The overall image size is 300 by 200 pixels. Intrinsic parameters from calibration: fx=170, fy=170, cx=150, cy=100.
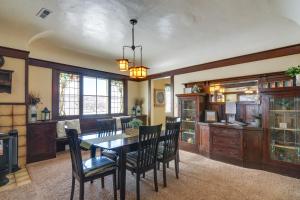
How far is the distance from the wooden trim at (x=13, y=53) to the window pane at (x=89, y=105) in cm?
203

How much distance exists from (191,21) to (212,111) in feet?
8.09

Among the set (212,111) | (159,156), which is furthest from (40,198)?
(212,111)

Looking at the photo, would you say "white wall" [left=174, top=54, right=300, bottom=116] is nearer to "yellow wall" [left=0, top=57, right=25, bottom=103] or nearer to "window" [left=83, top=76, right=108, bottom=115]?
"window" [left=83, top=76, right=108, bottom=115]

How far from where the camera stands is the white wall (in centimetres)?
356

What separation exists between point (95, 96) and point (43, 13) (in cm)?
314

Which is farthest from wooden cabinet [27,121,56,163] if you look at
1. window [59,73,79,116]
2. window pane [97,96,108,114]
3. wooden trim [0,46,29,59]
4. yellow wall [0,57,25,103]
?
window pane [97,96,108,114]

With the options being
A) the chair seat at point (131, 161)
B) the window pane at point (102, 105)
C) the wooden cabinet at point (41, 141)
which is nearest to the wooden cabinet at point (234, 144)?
the chair seat at point (131, 161)

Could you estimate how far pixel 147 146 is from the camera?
254 centimetres

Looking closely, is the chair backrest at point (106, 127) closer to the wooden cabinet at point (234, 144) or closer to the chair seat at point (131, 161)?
the chair seat at point (131, 161)

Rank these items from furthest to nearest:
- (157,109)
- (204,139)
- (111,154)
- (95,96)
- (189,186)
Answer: (157,109) → (95,96) → (204,139) → (111,154) → (189,186)

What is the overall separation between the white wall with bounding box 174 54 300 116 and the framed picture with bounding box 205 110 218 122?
959mm

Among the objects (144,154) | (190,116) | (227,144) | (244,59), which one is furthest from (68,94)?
(244,59)

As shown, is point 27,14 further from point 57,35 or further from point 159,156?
point 159,156

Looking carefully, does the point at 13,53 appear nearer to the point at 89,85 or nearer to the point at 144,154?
the point at 89,85
